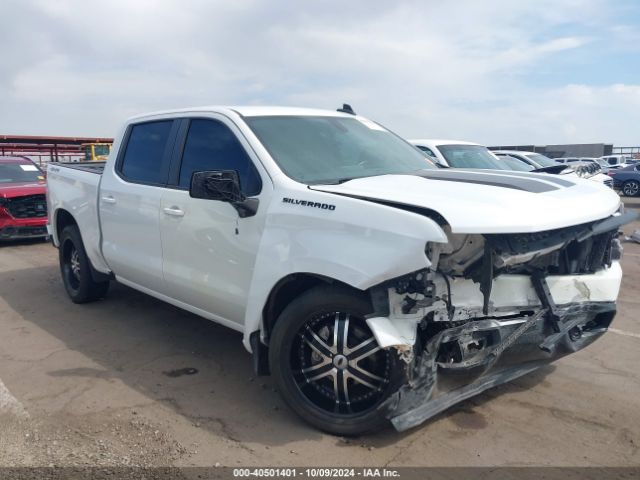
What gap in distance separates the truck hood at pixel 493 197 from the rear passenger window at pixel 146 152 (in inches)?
73.5

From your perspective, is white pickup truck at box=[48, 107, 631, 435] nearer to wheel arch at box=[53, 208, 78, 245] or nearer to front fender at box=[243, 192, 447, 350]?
front fender at box=[243, 192, 447, 350]

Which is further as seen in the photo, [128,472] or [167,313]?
[167,313]

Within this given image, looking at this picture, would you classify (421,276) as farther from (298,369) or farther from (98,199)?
(98,199)

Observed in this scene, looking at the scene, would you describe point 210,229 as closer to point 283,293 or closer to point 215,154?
point 215,154

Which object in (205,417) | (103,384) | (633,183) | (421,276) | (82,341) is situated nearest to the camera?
(421,276)

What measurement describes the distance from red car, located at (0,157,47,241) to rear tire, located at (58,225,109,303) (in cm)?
453

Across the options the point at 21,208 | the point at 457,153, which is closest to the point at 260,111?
the point at 457,153

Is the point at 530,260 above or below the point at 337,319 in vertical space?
above

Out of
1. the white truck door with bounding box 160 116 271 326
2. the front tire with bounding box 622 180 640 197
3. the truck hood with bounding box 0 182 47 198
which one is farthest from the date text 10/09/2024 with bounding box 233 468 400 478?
the front tire with bounding box 622 180 640 197

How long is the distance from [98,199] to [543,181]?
3.93 m

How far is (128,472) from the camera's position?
10.3 feet

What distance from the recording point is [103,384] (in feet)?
14.1

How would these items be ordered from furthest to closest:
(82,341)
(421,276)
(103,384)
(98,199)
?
(98,199), (82,341), (103,384), (421,276)

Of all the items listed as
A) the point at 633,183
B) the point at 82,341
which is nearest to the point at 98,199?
the point at 82,341
